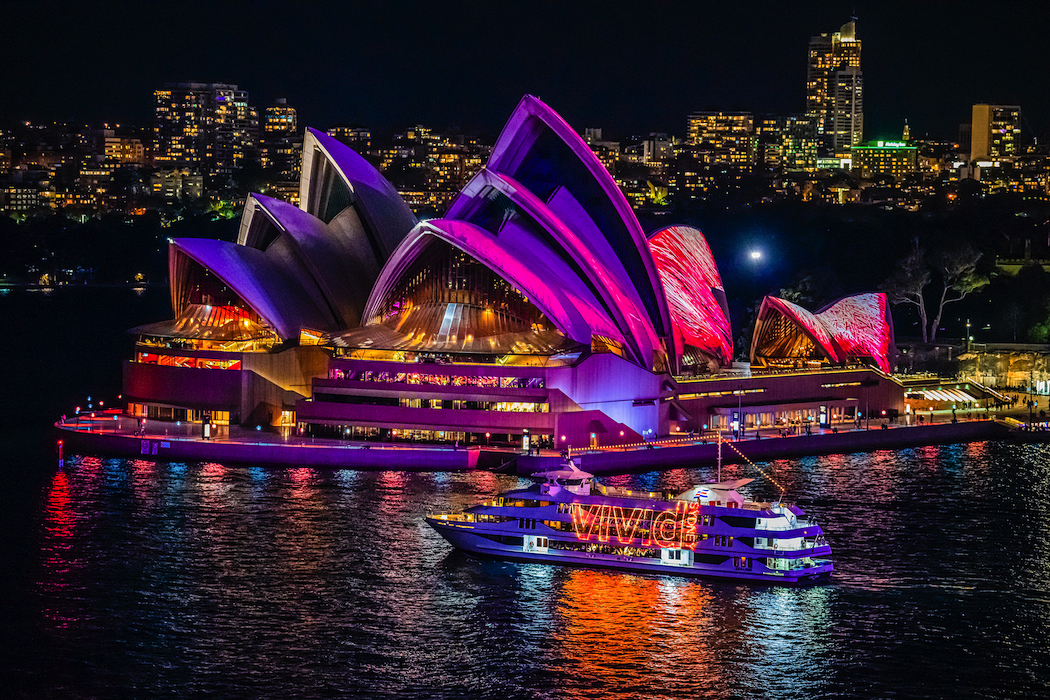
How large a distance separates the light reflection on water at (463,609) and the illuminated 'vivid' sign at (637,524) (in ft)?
3.39

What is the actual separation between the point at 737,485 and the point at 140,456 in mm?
22831

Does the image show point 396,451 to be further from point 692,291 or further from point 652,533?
point 692,291

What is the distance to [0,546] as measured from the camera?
4012 cm

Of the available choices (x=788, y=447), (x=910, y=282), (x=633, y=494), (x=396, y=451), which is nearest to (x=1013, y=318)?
(x=910, y=282)

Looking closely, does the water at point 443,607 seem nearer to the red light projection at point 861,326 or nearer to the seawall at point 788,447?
the seawall at point 788,447

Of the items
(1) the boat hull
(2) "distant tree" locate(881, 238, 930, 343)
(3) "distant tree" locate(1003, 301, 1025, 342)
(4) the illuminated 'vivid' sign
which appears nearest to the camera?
(1) the boat hull

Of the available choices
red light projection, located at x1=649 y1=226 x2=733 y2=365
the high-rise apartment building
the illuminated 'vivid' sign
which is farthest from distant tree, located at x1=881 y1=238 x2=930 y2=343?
the high-rise apartment building

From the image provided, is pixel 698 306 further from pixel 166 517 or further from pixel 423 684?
pixel 423 684

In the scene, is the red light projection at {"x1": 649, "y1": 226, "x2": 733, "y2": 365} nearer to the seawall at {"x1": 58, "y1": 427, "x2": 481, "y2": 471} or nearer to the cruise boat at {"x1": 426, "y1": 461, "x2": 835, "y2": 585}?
the seawall at {"x1": 58, "y1": 427, "x2": 481, "y2": 471}

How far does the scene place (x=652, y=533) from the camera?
38281 mm

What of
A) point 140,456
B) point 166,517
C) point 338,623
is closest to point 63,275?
point 140,456

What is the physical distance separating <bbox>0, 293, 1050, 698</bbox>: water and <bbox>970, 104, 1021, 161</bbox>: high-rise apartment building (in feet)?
506

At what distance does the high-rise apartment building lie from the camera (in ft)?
632

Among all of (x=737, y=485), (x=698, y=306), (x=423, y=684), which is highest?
(x=698, y=306)
